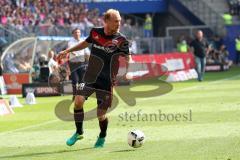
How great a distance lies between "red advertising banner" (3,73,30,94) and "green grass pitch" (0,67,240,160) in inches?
340

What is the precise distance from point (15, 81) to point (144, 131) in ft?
59.8

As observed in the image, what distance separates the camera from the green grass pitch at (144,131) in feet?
40.8

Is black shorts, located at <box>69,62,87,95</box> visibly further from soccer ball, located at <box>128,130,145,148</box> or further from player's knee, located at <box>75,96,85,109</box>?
soccer ball, located at <box>128,130,145,148</box>

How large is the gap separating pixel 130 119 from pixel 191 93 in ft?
30.2

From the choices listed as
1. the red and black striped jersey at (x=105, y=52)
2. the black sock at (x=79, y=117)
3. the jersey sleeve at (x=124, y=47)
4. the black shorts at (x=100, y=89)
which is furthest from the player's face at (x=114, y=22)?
the black sock at (x=79, y=117)

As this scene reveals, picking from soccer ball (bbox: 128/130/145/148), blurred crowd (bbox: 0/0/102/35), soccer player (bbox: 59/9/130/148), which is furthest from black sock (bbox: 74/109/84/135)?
blurred crowd (bbox: 0/0/102/35)

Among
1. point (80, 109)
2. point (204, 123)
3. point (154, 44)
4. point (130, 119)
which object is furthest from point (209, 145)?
point (154, 44)

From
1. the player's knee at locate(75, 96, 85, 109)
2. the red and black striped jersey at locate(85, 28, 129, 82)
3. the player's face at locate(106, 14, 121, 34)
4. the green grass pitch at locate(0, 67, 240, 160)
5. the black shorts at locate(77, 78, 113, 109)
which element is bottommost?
the green grass pitch at locate(0, 67, 240, 160)

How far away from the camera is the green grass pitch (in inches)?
489

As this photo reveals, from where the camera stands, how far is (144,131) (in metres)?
15.8

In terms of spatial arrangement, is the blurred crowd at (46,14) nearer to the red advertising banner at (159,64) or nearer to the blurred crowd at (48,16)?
the blurred crowd at (48,16)

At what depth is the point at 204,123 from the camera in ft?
55.0

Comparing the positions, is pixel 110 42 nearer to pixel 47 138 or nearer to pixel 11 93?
pixel 47 138

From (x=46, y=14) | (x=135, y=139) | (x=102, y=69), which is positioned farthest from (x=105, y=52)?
(x=46, y=14)
